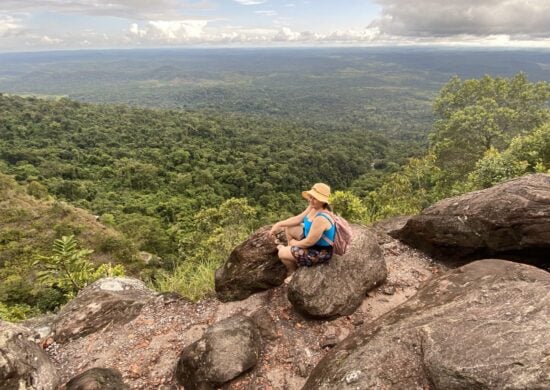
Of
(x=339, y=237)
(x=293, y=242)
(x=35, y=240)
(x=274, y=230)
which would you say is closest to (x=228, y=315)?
(x=274, y=230)

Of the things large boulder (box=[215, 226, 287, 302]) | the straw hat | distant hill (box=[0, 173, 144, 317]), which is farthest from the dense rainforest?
the straw hat

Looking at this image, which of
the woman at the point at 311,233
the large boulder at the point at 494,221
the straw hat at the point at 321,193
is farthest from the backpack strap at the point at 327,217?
the large boulder at the point at 494,221

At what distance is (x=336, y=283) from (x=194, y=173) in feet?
192

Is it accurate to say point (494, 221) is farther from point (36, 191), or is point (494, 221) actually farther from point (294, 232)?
point (36, 191)

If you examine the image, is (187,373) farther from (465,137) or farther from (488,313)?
(465,137)

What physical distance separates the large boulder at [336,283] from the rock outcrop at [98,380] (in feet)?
9.28

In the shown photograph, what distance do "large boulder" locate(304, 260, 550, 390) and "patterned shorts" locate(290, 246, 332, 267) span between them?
1.31 meters

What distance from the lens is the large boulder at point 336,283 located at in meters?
5.65

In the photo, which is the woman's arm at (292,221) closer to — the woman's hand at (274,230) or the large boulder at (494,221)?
the woman's hand at (274,230)

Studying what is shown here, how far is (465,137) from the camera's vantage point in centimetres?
2241

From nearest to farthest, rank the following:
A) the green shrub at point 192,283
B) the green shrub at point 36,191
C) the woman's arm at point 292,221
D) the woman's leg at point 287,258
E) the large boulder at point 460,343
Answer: the large boulder at point 460,343, the woman's leg at point 287,258, the woman's arm at point 292,221, the green shrub at point 192,283, the green shrub at point 36,191

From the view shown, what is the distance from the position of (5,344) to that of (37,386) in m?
0.73

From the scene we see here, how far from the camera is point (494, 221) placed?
635 cm

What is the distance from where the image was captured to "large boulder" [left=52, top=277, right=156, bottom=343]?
630 centimetres
